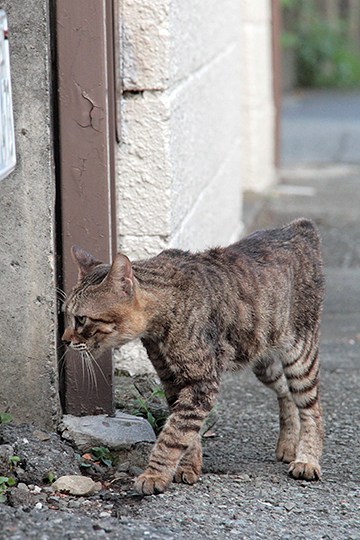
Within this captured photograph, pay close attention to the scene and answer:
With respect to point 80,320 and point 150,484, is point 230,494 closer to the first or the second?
point 150,484

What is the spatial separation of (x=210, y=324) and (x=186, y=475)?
635mm

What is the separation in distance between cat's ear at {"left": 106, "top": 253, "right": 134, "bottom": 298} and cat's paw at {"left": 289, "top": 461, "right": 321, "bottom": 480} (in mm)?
1075

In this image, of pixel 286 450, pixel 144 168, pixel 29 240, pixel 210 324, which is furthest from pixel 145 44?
pixel 286 450

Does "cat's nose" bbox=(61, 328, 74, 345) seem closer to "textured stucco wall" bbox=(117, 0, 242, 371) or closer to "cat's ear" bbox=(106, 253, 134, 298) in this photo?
"cat's ear" bbox=(106, 253, 134, 298)

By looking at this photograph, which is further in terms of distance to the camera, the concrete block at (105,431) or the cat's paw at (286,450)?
the cat's paw at (286,450)

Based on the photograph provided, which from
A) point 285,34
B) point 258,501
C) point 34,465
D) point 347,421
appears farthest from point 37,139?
point 285,34

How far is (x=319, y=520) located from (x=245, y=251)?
1.32 meters

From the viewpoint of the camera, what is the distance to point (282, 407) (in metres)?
5.11

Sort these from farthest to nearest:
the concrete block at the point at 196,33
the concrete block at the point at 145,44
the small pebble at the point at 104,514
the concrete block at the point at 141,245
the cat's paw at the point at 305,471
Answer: the concrete block at the point at 196,33, the concrete block at the point at 141,245, the concrete block at the point at 145,44, the cat's paw at the point at 305,471, the small pebble at the point at 104,514

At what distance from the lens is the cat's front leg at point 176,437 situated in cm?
428

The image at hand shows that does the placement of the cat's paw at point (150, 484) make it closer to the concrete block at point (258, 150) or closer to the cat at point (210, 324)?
the cat at point (210, 324)

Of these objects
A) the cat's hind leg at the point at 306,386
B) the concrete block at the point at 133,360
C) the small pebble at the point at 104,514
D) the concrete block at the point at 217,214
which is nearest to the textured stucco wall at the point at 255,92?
the concrete block at the point at 217,214

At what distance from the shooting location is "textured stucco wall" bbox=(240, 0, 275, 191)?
11.8m

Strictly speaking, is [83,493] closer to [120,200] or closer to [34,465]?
[34,465]
